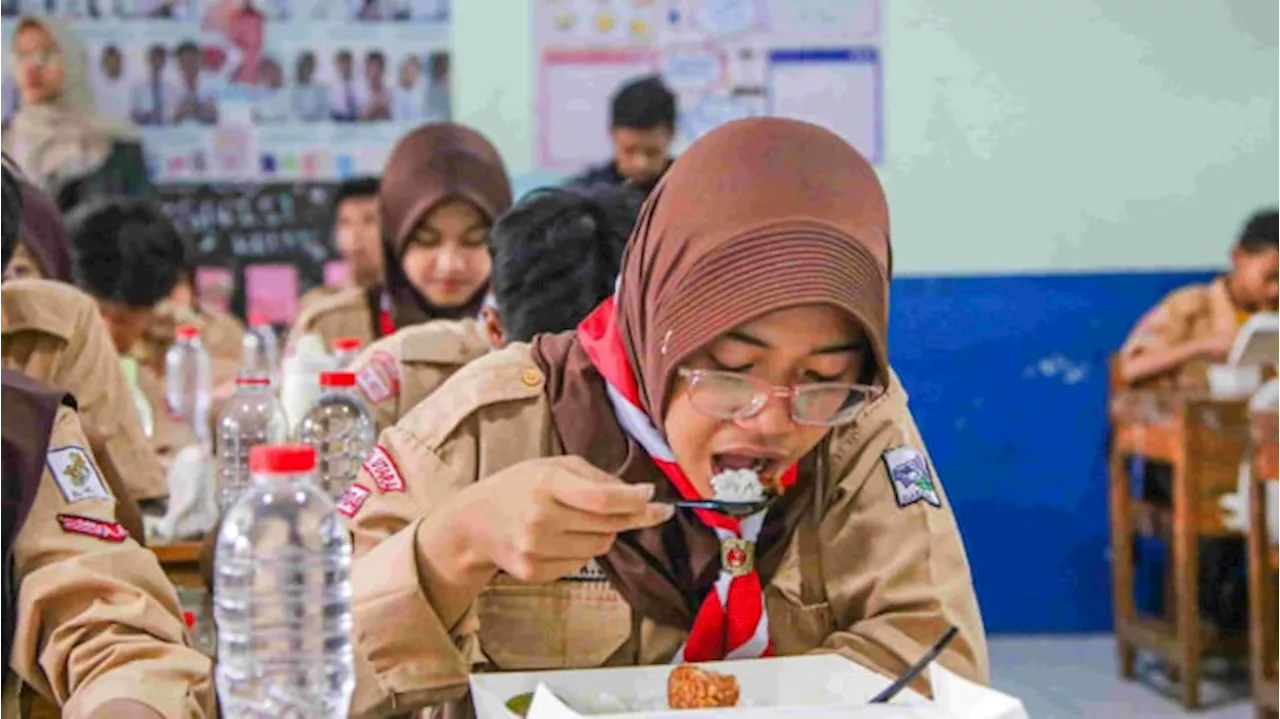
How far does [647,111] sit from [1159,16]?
1864 mm

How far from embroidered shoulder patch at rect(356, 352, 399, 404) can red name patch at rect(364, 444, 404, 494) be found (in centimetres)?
128

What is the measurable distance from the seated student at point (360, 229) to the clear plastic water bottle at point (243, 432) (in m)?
1.93

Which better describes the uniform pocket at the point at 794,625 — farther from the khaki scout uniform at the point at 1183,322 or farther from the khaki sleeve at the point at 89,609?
the khaki scout uniform at the point at 1183,322

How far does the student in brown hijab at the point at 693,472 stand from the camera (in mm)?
1413

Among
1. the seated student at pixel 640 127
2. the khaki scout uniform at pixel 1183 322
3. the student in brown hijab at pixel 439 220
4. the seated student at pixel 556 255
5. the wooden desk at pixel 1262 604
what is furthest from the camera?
the khaki scout uniform at pixel 1183 322

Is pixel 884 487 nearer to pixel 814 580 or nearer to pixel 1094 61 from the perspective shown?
pixel 814 580

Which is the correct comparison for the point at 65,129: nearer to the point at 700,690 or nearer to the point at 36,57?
the point at 36,57

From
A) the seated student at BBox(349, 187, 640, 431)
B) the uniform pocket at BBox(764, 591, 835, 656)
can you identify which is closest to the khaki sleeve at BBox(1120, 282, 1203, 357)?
the seated student at BBox(349, 187, 640, 431)

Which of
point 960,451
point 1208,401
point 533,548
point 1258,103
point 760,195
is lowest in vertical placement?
point 960,451

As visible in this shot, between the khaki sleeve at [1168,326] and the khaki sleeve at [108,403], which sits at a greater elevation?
the khaki sleeve at [108,403]

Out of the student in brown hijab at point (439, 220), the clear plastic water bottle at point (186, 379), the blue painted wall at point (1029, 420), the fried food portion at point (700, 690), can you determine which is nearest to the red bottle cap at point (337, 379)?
the student in brown hijab at point (439, 220)

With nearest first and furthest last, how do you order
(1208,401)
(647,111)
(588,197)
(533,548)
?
(533,548)
(588,197)
(1208,401)
(647,111)

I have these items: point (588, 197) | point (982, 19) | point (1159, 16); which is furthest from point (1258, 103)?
point (588, 197)

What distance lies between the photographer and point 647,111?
506cm
